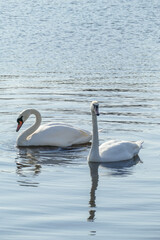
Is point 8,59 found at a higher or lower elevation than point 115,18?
lower

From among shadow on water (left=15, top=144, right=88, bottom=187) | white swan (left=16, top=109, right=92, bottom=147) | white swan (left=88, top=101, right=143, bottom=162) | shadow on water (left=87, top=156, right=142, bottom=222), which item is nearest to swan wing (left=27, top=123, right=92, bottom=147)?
white swan (left=16, top=109, right=92, bottom=147)

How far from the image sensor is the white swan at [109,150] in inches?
469

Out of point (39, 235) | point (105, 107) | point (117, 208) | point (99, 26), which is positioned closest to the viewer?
point (39, 235)

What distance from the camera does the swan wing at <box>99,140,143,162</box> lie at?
12086 mm

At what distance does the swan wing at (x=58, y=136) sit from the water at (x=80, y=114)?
19cm

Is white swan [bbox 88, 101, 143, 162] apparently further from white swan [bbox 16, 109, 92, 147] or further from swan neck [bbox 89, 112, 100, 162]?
white swan [bbox 16, 109, 92, 147]

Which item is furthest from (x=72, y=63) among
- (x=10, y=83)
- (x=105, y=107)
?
(x=105, y=107)

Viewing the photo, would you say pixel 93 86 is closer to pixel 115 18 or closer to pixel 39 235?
pixel 39 235

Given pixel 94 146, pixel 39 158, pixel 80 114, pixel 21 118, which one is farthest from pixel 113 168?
pixel 80 114

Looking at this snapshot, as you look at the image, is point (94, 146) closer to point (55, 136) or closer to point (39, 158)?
point (39, 158)

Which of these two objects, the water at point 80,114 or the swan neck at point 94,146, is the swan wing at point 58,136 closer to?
the water at point 80,114

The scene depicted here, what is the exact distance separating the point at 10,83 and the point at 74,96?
3083mm

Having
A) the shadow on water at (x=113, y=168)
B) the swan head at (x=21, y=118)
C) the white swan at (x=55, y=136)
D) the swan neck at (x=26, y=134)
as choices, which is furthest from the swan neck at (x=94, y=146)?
the swan head at (x=21, y=118)

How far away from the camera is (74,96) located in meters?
18.5
